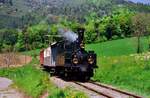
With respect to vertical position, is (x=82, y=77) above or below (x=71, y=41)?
below

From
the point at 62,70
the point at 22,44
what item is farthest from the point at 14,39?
the point at 62,70

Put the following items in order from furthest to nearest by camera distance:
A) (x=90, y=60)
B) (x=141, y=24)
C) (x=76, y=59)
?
1. (x=141, y=24)
2. (x=90, y=60)
3. (x=76, y=59)

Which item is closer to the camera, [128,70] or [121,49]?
[128,70]

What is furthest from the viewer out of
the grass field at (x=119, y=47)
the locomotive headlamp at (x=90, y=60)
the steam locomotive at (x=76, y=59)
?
the grass field at (x=119, y=47)

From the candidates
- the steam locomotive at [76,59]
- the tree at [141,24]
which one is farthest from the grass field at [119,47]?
the steam locomotive at [76,59]

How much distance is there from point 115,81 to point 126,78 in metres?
1.18

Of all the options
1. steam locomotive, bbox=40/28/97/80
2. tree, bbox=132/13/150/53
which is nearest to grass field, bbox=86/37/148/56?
tree, bbox=132/13/150/53

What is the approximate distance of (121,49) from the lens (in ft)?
342

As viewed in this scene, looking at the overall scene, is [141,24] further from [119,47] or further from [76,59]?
[76,59]

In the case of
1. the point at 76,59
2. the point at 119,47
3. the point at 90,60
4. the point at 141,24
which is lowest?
the point at 119,47

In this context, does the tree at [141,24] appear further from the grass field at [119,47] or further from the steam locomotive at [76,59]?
the steam locomotive at [76,59]

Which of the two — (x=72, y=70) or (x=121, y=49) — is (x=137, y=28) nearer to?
(x=121, y=49)

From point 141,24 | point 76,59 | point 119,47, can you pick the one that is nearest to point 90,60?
point 76,59

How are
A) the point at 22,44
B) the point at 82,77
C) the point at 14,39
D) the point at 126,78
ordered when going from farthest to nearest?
the point at 14,39 → the point at 22,44 → the point at 82,77 → the point at 126,78
